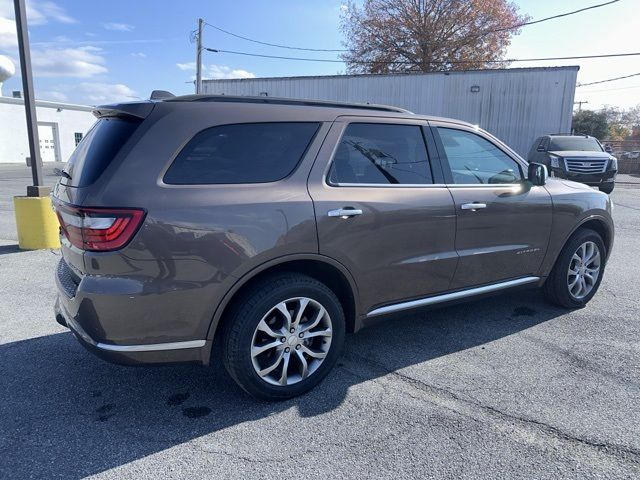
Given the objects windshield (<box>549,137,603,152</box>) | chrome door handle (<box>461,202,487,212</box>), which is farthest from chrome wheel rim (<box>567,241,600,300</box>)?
windshield (<box>549,137,603,152</box>)

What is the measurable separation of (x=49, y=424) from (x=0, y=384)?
724 millimetres

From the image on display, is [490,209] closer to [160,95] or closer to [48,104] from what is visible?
[160,95]

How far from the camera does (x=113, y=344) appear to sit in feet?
8.41

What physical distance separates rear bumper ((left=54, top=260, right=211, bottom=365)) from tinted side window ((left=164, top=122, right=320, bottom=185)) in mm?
749

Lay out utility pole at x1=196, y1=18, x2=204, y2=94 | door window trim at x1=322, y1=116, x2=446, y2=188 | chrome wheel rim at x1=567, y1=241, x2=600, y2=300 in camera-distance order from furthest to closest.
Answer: utility pole at x1=196, y1=18, x2=204, y2=94, chrome wheel rim at x1=567, y1=241, x2=600, y2=300, door window trim at x1=322, y1=116, x2=446, y2=188

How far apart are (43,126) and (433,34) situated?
3011 centimetres

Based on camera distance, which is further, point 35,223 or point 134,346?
point 35,223

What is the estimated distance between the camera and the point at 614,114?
56031 mm

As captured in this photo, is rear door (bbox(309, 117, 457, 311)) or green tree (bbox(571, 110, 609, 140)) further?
green tree (bbox(571, 110, 609, 140))

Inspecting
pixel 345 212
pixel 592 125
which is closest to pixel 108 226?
pixel 345 212

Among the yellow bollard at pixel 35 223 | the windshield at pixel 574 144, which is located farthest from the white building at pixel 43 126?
the windshield at pixel 574 144

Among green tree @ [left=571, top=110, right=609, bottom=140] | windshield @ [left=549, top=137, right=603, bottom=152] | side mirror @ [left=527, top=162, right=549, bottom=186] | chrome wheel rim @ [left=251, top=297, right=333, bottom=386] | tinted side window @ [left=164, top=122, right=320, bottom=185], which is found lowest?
chrome wheel rim @ [left=251, top=297, right=333, bottom=386]

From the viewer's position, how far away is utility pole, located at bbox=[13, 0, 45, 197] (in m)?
6.62

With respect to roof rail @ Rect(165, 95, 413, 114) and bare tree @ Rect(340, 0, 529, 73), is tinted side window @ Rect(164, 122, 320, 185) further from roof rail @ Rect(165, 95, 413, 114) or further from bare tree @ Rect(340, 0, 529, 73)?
bare tree @ Rect(340, 0, 529, 73)
